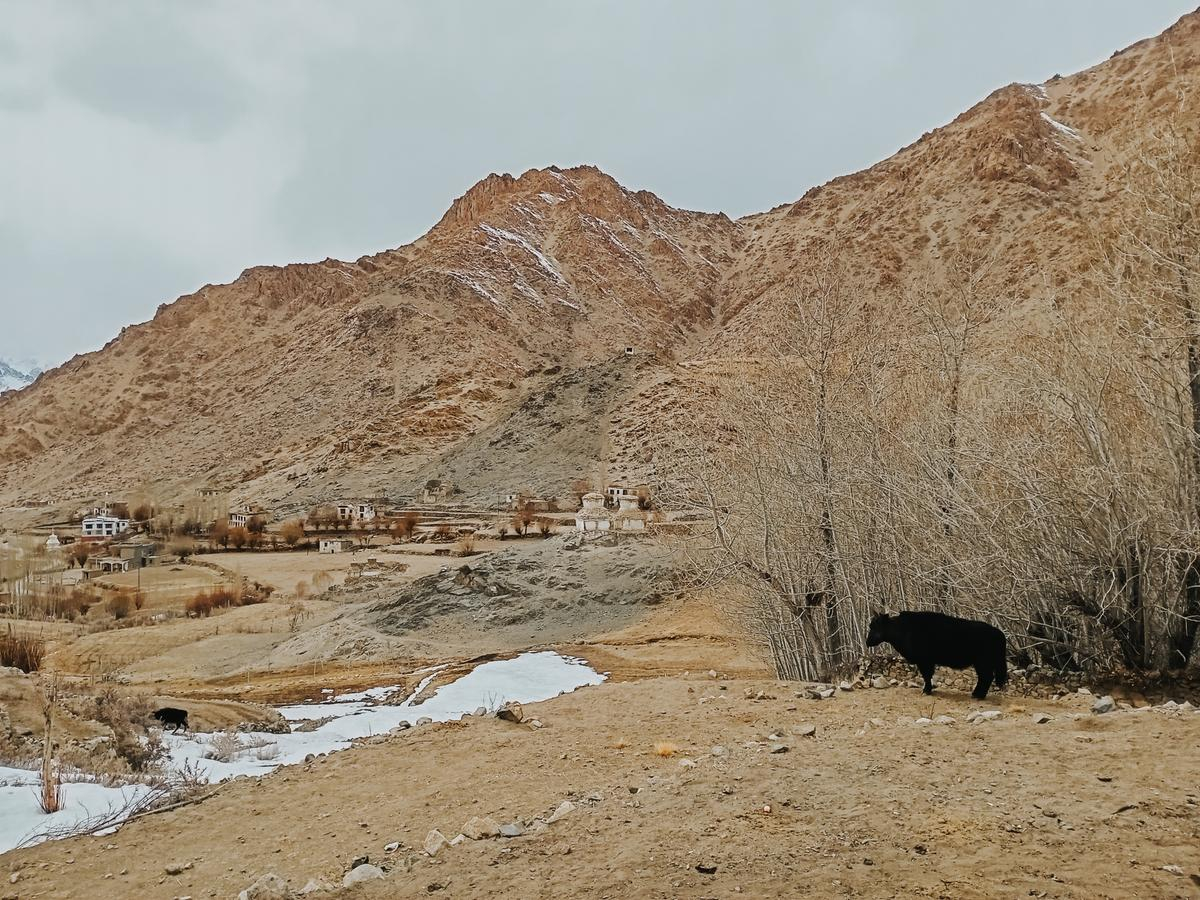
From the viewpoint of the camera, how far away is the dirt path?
11.0 ft

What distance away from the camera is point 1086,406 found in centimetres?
Answer: 730

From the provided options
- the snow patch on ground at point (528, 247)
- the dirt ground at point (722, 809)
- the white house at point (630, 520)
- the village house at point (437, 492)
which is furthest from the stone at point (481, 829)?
the snow patch on ground at point (528, 247)

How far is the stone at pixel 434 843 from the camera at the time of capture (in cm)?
421

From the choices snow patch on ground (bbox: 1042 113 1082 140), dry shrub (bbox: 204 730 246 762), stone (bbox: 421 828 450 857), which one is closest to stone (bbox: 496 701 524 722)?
dry shrub (bbox: 204 730 246 762)

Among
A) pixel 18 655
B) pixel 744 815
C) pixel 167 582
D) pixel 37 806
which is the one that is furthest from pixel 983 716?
pixel 167 582

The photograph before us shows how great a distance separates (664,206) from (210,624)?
142m

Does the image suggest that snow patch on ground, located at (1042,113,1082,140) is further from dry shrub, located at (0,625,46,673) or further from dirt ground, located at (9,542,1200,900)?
dry shrub, located at (0,625,46,673)

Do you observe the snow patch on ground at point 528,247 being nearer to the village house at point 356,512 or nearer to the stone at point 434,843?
the village house at point 356,512

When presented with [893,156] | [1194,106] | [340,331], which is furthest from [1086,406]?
[893,156]

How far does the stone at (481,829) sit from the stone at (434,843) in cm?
15

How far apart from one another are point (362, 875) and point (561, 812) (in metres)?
1.14

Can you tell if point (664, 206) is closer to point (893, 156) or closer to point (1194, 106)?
point (893, 156)

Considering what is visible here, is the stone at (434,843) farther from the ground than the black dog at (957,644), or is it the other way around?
the black dog at (957,644)

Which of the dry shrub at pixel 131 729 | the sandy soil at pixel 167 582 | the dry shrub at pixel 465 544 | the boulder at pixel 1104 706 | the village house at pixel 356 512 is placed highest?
the village house at pixel 356 512
